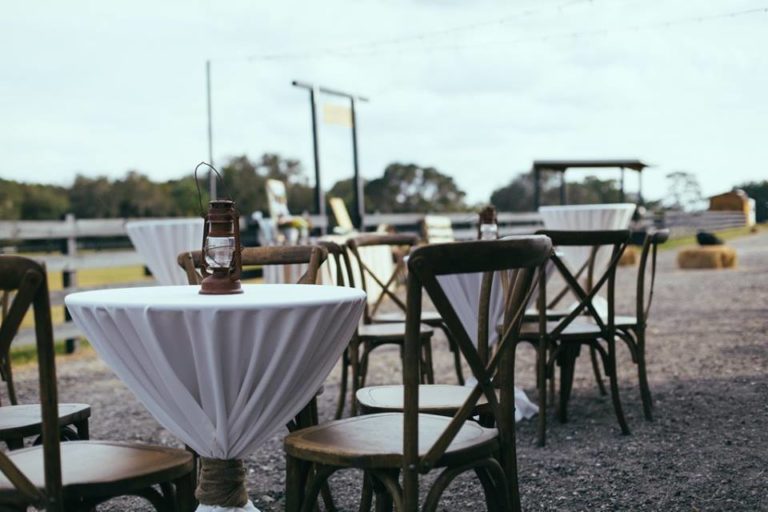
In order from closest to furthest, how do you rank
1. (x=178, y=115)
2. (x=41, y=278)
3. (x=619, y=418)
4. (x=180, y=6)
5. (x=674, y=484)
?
1. (x=41, y=278)
2. (x=674, y=484)
3. (x=619, y=418)
4. (x=180, y=6)
5. (x=178, y=115)

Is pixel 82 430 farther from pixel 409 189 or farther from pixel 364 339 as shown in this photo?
pixel 409 189

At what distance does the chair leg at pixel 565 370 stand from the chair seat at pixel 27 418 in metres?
2.24

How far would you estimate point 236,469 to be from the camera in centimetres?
228

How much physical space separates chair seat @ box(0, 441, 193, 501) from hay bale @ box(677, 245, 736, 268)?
14811 mm

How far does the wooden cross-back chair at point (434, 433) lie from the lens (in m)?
1.87

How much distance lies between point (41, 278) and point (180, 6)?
10261mm

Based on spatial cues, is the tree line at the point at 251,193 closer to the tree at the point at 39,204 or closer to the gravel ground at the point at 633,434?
the tree at the point at 39,204

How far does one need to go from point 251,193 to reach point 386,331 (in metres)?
41.1

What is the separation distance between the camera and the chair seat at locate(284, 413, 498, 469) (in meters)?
1.96

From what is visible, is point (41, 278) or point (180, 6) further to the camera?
point (180, 6)

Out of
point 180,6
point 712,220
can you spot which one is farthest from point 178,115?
point 180,6

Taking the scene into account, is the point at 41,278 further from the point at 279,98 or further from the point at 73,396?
the point at 279,98

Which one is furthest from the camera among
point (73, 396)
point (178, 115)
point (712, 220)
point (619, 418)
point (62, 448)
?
point (178, 115)

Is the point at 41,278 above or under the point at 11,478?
above
